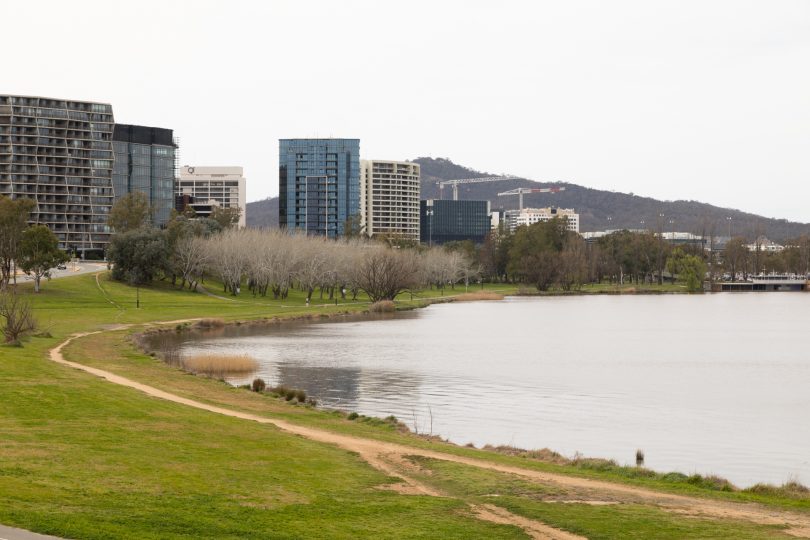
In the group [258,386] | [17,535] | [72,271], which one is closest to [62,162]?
[72,271]

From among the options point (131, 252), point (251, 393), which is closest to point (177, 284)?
point (131, 252)

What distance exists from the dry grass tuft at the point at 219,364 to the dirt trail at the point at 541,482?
19676 millimetres

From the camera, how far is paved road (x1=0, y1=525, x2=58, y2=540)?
14.0 metres

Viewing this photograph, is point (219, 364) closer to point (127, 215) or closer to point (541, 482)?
point (541, 482)

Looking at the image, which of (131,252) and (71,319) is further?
(131,252)

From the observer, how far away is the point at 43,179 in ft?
589

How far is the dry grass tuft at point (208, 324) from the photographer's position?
8212cm

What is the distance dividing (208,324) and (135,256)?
3109 centimetres

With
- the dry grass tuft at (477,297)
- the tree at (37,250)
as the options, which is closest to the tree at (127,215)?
the tree at (37,250)

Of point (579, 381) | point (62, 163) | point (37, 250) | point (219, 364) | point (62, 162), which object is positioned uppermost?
point (62, 162)

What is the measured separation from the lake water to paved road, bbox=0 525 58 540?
19065 mm

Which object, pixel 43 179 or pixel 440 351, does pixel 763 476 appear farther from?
pixel 43 179

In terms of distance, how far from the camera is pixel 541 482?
22188 mm

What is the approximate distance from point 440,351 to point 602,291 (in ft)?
396
